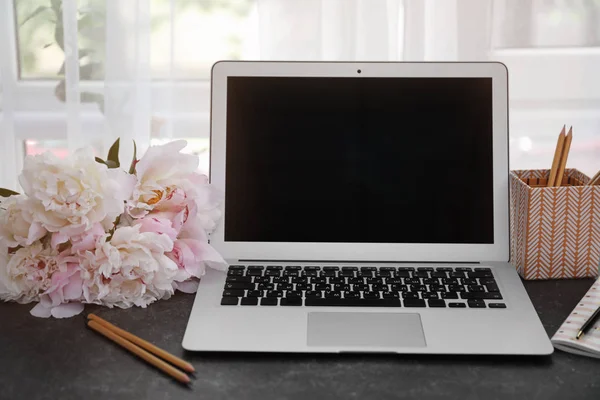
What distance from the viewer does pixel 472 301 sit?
902mm

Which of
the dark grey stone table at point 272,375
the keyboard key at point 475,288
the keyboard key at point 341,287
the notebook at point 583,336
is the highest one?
the keyboard key at point 475,288

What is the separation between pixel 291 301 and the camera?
91cm

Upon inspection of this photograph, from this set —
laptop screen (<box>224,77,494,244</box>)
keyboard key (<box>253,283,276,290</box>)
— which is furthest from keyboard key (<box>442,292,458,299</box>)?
keyboard key (<box>253,283,276,290</box>)

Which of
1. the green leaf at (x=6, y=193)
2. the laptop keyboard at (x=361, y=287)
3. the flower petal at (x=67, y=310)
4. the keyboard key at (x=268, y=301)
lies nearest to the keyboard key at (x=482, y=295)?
the laptop keyboard at (x=361, y=287)

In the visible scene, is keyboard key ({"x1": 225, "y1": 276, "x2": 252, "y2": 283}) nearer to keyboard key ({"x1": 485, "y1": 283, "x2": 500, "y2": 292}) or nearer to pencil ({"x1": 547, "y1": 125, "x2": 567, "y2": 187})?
keyboard key ({"x1": 485, "y1": 283, "x2": 500, "y2": 292})

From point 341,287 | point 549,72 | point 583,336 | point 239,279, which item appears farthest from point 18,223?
point 549,72

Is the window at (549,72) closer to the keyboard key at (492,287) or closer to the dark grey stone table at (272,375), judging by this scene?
the keyboard key at (492,287)

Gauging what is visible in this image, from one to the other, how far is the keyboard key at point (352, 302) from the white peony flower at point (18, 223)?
36 centimetres

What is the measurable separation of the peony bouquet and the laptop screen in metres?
0.10

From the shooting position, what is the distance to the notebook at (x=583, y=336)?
794 mm

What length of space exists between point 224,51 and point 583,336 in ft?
3.71

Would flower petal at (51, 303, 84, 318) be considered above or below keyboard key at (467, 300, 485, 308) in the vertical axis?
below

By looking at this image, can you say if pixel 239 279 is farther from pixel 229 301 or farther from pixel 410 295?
pixel 410 295

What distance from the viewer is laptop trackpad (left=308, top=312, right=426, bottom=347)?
0.81 m
